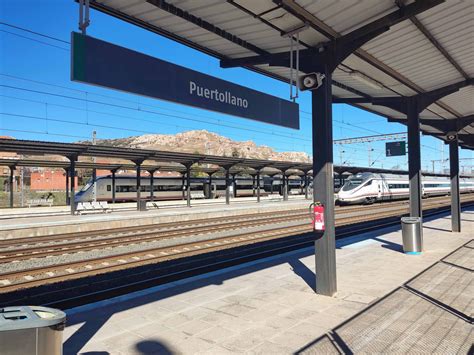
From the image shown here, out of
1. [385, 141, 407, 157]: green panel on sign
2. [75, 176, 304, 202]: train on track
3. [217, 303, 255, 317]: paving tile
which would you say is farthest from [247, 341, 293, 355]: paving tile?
[75, 176, 304, 202]: train on track

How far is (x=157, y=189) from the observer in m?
40.1

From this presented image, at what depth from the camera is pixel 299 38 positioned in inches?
230

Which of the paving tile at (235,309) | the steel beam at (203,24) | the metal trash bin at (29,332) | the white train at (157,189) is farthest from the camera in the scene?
the white train at (157,189)

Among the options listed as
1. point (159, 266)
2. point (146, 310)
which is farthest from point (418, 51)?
point (159, 266)

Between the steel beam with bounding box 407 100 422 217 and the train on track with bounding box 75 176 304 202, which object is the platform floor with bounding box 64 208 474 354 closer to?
the steel beam with bounding box 407 100 422 217

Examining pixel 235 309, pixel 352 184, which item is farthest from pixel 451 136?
pixel 352 184

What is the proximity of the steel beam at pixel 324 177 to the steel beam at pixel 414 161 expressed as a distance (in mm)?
4872

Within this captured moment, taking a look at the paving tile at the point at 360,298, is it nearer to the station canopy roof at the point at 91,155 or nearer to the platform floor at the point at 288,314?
the platform floor at the point at 288,314

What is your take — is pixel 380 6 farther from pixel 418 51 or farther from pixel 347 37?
pixel 418 51

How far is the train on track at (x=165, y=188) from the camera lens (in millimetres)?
36438

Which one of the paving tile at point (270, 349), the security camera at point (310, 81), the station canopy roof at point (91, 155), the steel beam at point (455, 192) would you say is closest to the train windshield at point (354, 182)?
the station canopy roof at point (91, 155)

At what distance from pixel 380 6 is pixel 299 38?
126cm

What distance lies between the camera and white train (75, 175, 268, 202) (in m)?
36.4

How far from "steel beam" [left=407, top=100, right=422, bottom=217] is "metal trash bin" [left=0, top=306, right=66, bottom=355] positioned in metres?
9.51
